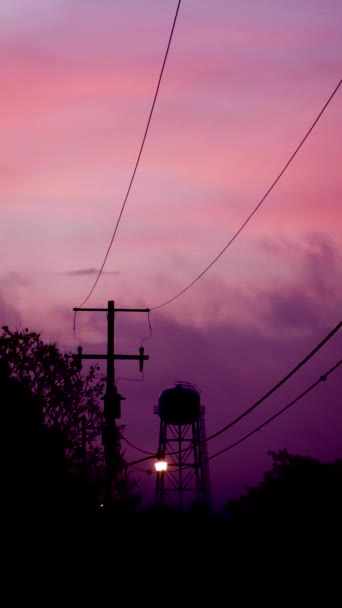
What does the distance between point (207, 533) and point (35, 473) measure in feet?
21.0

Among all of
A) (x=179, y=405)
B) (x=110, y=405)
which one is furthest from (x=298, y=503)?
(x=179, y=405)

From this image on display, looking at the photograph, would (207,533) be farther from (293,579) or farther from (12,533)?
(293,579)

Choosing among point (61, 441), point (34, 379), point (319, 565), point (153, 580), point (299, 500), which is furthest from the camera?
point (34, 379)

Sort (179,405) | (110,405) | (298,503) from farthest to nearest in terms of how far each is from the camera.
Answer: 1. (179,405)
2. (110,405)
3. (298,503)

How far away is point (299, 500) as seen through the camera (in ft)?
97.1

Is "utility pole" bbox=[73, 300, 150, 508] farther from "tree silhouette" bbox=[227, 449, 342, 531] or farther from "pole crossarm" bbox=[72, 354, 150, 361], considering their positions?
"tree silhouette" bbox=[227, 449, 342, 531]

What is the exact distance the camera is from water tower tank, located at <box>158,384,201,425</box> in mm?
77938

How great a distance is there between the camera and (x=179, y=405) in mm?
78000

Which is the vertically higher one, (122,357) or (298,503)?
(122,357)

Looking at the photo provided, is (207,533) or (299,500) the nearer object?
(299,500)

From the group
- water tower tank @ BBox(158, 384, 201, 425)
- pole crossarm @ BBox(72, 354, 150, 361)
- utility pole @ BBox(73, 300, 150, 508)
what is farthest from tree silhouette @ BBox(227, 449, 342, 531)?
water tower tank @ BBox(158, 384, 201, 425)

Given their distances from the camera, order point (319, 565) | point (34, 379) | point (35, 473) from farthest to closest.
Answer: point (34, 379) < point (35, 473) < point (319, 565)

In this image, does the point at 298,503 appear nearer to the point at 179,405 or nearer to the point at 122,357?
the point at 122,357

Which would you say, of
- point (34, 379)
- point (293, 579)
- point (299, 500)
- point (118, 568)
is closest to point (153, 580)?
point (118, 568)
